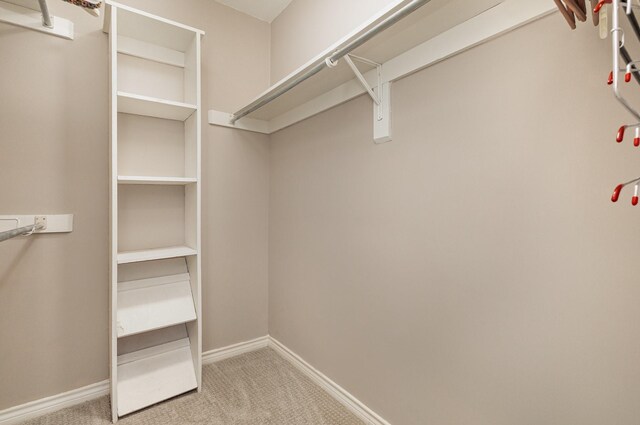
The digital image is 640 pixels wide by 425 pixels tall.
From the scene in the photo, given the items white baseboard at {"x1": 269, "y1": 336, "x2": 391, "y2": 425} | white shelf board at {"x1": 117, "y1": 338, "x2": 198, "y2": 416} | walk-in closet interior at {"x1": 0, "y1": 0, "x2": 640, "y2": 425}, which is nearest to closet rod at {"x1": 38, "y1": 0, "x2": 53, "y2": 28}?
walk-in closet interior at {"x1": 0, "y1": 0, "x2": 640, "y2": 425}

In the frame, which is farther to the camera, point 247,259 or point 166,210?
point 247,259

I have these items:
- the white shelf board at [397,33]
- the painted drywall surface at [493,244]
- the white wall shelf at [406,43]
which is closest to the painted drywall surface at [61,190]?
the white wall shelf at [406,43]

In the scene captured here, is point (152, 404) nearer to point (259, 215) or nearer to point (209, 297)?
point (209, 297)

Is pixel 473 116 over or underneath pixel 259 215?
over

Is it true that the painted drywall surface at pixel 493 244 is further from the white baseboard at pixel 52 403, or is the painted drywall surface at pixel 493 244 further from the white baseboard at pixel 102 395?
the white baseboard at pixel 52 403

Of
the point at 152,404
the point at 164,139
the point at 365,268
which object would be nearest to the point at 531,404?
the point at 365,268

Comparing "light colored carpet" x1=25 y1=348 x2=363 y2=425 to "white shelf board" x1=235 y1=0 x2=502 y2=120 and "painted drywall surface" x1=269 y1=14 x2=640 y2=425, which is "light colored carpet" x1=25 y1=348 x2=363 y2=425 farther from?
"white shelf board" x1=235 y1=0 x2=502 y2=120

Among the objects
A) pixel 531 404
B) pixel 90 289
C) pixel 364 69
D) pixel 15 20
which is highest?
pixel 15 20

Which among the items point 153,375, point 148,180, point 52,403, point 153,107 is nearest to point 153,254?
point 148,180

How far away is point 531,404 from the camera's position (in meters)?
1.05

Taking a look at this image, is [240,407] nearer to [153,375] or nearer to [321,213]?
[153,375]

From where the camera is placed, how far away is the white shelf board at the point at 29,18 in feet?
5.40

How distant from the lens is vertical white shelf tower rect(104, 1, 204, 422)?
72.6 inches

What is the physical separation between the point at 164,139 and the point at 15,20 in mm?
909
